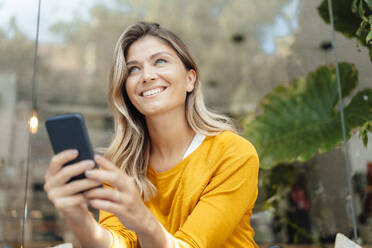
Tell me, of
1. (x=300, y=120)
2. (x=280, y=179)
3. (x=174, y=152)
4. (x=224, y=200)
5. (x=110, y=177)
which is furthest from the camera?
(x=280, y=179)

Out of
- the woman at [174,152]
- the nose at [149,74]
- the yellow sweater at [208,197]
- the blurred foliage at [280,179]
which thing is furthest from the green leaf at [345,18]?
the blurred foliage at [280,179]

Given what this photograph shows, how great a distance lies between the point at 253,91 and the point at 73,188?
15.8ft

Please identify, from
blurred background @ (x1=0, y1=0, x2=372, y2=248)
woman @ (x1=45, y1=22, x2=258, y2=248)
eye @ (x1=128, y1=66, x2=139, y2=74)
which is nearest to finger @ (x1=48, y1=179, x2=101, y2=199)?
woman @ (x1=45, y1=22, x2=258, y2=248)

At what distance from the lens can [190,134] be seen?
1.19 meters

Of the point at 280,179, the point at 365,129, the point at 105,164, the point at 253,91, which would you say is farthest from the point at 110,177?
the point at 253,91

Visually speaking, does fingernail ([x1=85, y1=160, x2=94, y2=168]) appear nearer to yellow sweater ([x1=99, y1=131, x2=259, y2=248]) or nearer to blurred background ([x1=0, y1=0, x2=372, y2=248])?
yellow sweater ([x1=99, y1=131, x2=259, y2=248])

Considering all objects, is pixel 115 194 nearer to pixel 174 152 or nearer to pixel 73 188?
pixel 73 188

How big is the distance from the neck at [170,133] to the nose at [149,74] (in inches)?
4.9

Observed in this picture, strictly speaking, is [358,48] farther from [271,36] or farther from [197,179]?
[271,36]

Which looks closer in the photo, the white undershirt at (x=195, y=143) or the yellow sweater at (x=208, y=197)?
the yellow sweater at (x=208, y=197)

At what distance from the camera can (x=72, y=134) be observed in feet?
2.07

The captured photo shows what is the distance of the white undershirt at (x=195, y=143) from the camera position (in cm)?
113

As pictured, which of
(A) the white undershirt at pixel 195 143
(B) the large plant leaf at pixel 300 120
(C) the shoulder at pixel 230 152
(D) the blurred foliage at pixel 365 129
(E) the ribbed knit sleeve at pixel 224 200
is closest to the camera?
(E) the ribbed knit sleeve at pixel 224 200

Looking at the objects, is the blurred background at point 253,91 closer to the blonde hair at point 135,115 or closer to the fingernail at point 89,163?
the blonde hair at point 135,115
